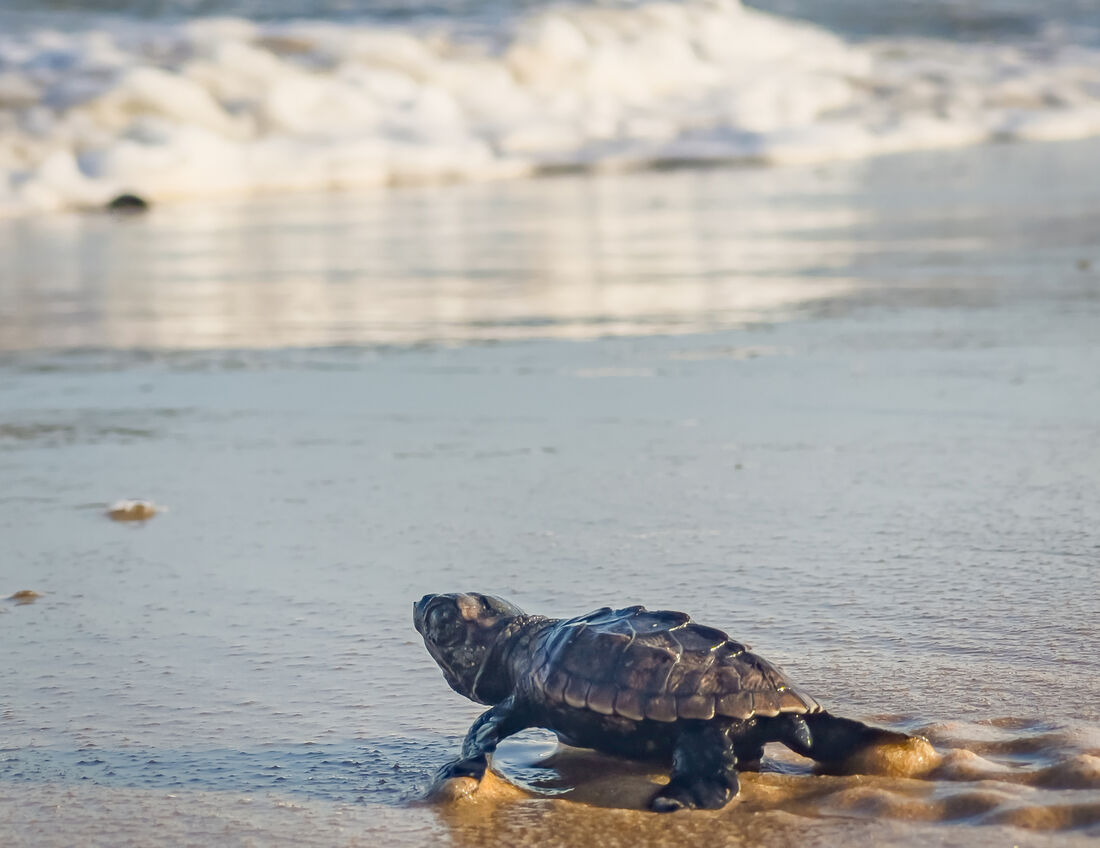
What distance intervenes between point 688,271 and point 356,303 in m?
2.57

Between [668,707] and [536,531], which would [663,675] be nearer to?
[668,707]

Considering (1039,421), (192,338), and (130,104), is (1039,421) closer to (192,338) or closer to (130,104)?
(192,338)

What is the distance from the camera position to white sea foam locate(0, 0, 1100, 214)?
26766 millimetres

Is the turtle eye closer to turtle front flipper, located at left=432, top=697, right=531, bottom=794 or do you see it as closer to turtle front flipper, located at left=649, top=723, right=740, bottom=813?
turtle front flipper, located at left=432, top=697, right=531, bottom=794

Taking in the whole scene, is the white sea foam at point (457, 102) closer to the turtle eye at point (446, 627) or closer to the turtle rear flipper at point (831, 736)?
the turtle eye at point (446, 627)

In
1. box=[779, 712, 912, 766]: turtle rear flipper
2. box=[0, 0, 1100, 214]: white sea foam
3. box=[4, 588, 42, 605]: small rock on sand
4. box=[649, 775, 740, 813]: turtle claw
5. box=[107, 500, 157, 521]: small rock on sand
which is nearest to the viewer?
box=[649, 775, 740, 813]: turtle claw

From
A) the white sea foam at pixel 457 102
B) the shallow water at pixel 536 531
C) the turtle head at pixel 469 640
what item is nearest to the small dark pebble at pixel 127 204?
the white sea foam at pixel 457 102

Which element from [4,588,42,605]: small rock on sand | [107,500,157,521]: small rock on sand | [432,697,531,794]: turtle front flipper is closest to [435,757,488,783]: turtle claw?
[432,697,531,794]: turtle front flipper

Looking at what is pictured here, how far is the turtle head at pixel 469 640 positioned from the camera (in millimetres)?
2885

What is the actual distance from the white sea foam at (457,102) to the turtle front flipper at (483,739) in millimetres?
22445

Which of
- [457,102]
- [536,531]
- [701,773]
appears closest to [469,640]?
[701,773]

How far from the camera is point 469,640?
289cm

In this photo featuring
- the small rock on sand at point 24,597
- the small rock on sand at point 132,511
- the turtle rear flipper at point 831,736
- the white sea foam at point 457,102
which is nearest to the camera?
the turtle rear flipper at point 831,736

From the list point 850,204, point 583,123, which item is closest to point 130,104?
point 583,123
